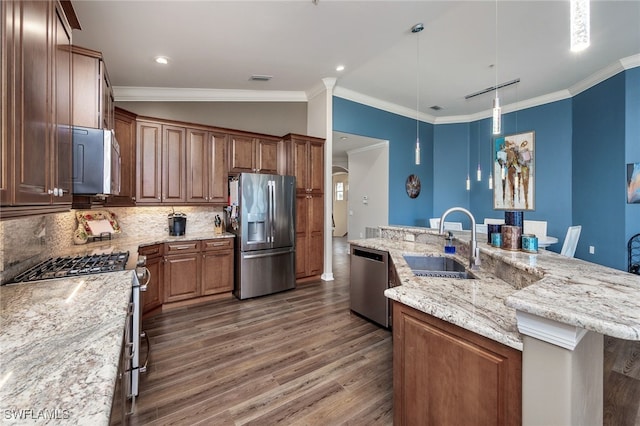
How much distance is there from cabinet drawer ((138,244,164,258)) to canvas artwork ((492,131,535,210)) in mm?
6490

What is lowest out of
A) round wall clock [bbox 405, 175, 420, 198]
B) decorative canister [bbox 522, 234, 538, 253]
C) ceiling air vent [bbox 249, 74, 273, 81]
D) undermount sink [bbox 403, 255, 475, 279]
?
undermount sink [bbox 403, 255, 475, 279]

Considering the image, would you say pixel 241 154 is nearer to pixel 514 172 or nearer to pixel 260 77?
pixel 260 77

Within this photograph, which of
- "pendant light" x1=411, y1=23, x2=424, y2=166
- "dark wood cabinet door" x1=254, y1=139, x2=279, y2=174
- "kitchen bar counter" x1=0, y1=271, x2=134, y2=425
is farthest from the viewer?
"dark wood cabinet door" x1=254, y1=139, x2=279, y2=174

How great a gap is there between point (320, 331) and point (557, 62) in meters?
5.14

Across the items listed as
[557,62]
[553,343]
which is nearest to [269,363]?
[553,343]

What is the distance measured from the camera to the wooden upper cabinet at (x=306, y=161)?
429 cm

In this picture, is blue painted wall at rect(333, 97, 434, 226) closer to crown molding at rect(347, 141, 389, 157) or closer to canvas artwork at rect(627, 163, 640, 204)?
crown molding at rect(347, 141, 389, 157)

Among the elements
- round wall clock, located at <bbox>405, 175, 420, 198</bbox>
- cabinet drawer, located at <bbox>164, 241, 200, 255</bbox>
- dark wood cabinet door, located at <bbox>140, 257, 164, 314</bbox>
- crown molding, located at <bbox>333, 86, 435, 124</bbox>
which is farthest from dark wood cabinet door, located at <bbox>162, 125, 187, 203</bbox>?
round wall clock, located at <bbox>405, 175, 420, 198</bbox>

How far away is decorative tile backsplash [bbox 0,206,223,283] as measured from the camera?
1.62 m


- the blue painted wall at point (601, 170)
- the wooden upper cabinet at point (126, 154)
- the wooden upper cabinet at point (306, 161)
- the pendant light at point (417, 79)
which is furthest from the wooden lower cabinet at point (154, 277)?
the blue painted wall at point (601, 170)

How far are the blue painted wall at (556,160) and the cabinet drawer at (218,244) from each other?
276 cm

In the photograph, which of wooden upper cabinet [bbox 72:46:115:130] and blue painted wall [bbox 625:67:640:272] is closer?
wooden upper cabinet [bbox 72:46:115:130]

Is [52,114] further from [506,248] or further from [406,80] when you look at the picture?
[406,80]

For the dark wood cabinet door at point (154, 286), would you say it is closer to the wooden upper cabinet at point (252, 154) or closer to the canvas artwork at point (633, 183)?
the wooden upper cabinet at point (252, 154)
